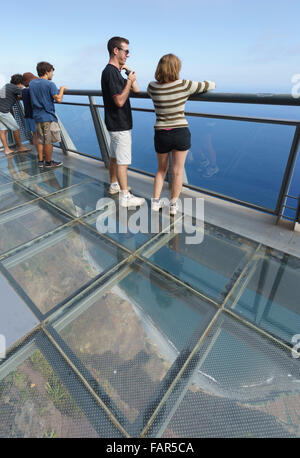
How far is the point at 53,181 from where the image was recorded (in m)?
3.59

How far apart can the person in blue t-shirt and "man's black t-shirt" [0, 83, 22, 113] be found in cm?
133

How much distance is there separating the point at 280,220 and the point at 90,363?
7.20 ft

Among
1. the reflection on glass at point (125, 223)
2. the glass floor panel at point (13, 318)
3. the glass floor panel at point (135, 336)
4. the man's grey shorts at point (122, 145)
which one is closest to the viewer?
the glass floor panel at point (135, 336)

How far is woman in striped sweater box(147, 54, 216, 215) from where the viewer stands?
1.97 m

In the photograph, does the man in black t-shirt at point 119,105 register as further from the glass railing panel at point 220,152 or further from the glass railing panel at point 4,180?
the glass railing panel at point 4,180

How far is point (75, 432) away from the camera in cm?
106

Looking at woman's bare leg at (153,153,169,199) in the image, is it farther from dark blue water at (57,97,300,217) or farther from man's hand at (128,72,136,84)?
man's hand at (128,72,136,84)

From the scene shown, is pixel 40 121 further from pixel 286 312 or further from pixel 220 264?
pixel 286 312

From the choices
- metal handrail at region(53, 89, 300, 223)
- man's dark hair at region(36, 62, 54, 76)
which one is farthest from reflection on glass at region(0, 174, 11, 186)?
metal handrail at region(53, 89, 300, 223)

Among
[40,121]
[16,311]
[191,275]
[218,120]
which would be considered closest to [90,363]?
[16,311]

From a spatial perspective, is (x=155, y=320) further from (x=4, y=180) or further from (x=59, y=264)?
(x=4, y=180)

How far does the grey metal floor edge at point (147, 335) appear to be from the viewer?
111 centimetres

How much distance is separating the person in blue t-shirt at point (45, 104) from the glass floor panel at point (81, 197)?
115 cm

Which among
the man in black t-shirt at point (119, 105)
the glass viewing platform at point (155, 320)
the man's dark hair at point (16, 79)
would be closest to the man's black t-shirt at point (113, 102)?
the man in black t-shirt at point (119, 105)
